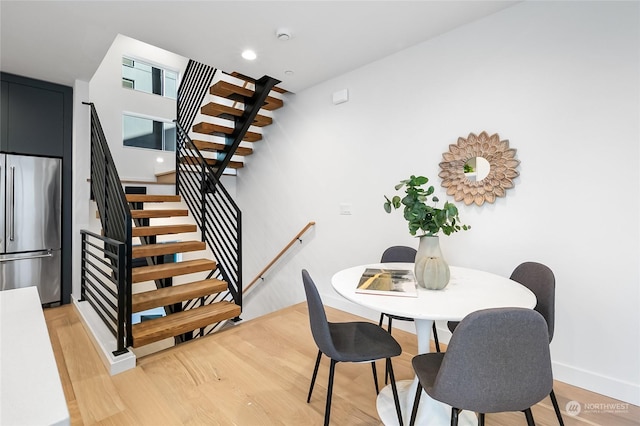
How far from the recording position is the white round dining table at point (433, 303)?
1324mm

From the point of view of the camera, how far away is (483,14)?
7.65 ft

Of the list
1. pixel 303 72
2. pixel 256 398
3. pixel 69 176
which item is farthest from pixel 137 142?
pixel 256 398

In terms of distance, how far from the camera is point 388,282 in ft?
5.62

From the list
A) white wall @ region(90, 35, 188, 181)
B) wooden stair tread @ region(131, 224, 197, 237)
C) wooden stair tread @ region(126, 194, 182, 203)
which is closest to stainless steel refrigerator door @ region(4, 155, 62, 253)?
wooden stair tread @ region(126, 194, 182, 203)

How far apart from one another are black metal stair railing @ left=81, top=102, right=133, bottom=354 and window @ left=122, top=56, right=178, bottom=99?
8.34 ft

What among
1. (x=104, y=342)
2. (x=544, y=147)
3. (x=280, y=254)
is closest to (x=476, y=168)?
(x=544, y=147)

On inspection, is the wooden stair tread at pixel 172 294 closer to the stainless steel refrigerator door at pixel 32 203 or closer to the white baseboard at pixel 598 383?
the stainless steel refrigerator door at pixel 32 203

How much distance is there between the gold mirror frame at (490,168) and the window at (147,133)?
198 inches

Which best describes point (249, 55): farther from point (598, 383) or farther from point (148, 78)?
point (148, 78)

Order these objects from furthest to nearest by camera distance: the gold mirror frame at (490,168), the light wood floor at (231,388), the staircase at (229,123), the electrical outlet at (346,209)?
the staircase at (229,123) → the electrical outlet at (346,209) → the gold mirror frame at (490,168) → the light wood floor at (231,388)

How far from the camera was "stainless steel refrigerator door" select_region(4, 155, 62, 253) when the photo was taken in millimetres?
3080

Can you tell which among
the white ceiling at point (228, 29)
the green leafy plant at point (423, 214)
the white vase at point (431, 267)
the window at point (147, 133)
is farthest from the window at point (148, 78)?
the white vase at point (431, 267)

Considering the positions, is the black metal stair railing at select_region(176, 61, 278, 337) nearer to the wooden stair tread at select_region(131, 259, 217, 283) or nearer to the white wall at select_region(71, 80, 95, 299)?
the wooden stair tread at select_region(131, 259, 217, 283)

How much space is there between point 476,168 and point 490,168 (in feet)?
0.32
